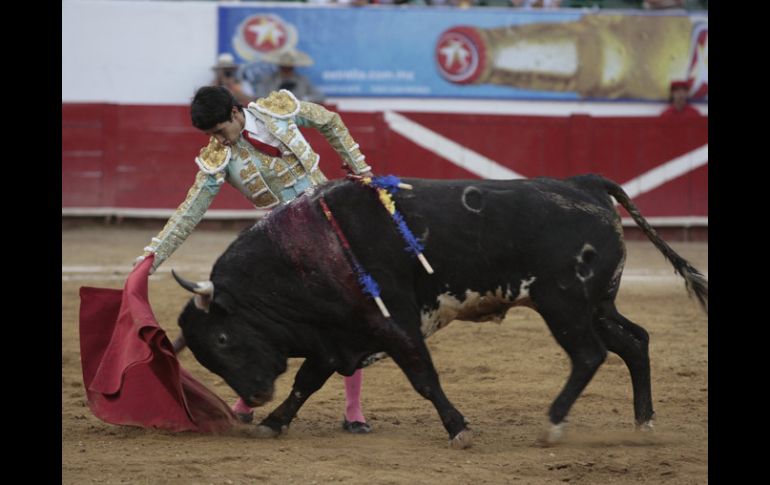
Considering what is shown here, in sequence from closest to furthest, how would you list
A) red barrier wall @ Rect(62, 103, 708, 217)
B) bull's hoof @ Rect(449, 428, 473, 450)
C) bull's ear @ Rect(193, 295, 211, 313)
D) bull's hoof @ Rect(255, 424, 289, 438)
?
bull's hoof @ Rect(449, 428, 473, 450), bull's ear @ Rect(193, 295, 211, 313), bull's hoof @ Rect(255, 424, 289, 438), red barrier wall @ Rect(62, 103, 708, 217)

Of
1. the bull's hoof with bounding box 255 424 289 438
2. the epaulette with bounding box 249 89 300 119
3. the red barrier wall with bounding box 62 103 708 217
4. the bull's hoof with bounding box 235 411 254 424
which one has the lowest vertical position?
the red barrier wall with bounding box 62 103 708 217

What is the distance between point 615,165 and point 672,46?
1622mm

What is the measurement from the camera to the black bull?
4020 millimetres

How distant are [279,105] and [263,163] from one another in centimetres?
22

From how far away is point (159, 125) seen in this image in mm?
10234

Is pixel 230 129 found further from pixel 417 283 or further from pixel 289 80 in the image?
pixel 289 80

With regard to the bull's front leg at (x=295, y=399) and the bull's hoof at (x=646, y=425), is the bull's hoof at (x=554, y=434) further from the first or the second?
the bull's front leg at (x=295, y=399)

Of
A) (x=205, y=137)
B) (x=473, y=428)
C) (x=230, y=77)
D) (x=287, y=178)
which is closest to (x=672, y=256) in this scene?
(x=473, y=428)

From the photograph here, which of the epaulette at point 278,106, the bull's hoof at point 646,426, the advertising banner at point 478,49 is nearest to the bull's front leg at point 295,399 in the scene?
the epaulette at point 278,106

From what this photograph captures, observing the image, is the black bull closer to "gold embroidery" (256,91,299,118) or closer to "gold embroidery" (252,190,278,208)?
"gold embroidery" (252,190,278,208)

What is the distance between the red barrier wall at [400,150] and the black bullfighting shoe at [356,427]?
5.77 metres

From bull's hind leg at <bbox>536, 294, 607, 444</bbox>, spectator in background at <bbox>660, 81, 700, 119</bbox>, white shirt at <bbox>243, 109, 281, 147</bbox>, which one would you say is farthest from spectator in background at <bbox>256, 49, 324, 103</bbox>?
bull's hind leg at <bbox>536, 294, 607, 444</bbox>
